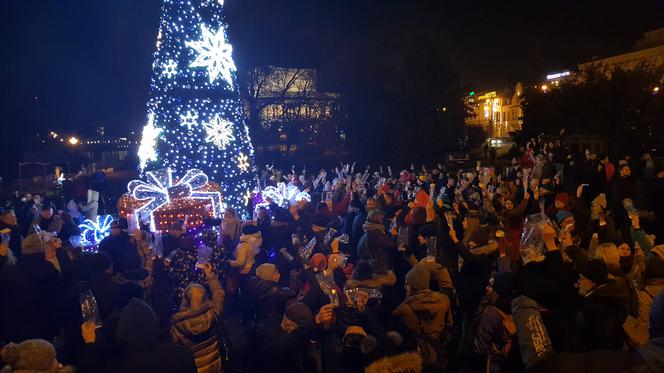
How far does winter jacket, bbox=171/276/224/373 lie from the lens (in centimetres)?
369

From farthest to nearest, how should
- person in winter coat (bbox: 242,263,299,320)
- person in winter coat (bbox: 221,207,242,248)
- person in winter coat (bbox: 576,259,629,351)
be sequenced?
person in winter coat (bbox: 221,207,242,248)
person in winter coat (bbox: 242,263,299,320)
person in winter coat (bbox: 576,259,629,351)

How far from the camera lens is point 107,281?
473 cm

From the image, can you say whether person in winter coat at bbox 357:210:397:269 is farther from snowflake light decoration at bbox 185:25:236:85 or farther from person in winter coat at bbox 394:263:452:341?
snowflake light decoration at bbox 185:25:236:85

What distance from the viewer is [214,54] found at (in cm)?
1163

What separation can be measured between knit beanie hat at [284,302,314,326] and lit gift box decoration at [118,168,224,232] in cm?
591

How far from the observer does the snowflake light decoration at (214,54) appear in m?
11.4

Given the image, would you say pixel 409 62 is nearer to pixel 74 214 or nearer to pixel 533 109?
pixel 533 109

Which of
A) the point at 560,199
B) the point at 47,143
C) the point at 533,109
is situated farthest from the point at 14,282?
the point at 47,143

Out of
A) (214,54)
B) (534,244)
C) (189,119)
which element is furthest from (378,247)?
(214,54)

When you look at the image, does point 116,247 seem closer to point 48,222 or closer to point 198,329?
point 48,222

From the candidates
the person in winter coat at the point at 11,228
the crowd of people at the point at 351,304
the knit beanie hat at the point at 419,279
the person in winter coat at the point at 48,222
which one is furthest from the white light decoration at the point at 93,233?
the knit beanie hat at the point at 419,279

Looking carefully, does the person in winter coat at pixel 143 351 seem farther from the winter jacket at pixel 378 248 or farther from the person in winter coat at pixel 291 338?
the winter jacket at pixel 378 248

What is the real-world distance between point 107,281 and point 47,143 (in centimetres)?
4540

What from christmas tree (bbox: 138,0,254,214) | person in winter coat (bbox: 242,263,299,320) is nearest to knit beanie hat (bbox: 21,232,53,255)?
person in winter coat (bbox: 242,263,299,320)
